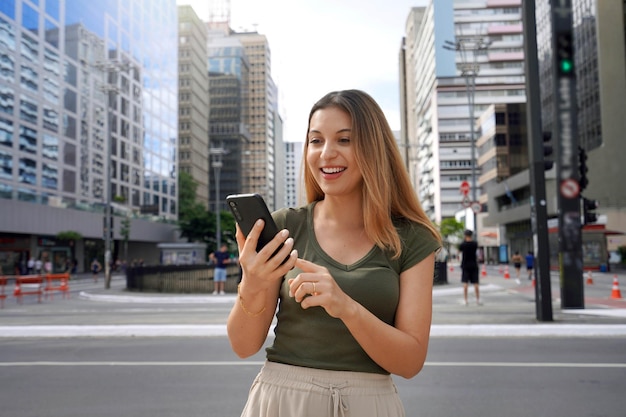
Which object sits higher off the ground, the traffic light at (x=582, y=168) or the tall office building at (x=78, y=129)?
the tall office building at (x=78, y=129)

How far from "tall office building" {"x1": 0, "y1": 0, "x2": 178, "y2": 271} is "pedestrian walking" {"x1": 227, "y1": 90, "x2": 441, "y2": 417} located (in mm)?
26720

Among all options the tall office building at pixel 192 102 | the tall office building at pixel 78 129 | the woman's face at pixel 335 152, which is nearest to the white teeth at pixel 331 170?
the woman's face at pixel 335 152

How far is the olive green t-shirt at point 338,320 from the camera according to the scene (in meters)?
1.76

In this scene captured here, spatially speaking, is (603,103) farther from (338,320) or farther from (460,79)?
(460,79)

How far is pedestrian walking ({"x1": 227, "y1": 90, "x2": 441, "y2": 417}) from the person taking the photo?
5.52ft

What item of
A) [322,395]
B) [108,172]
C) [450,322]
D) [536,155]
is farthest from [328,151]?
[108,172]

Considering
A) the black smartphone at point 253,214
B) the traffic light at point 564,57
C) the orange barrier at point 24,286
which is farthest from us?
the orange barrier at point 24,286

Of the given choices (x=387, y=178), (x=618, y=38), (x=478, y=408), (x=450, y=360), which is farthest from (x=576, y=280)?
(x=618, y=38)

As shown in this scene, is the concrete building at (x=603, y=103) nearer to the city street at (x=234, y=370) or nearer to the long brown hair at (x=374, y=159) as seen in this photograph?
the city street at (x=234, y=370)

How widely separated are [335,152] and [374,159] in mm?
137

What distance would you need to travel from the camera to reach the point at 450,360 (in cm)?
740

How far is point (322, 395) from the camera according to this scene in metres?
1.72

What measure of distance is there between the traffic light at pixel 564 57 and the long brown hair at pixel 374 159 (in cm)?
1232

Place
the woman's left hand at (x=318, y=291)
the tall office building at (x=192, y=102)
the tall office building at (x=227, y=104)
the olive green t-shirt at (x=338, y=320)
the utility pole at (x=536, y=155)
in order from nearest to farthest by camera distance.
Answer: the woman's left hand at (x=318, y=291) → the olive green t-shirt at (x=338, y=320) → the utility pole at (x=536, y=155) → the tall office building at (x=192, y=102) → the tall office building at (x=227, y=104)
